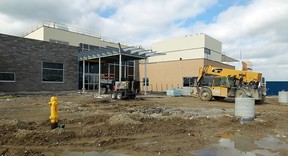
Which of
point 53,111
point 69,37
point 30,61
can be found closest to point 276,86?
point 69,37

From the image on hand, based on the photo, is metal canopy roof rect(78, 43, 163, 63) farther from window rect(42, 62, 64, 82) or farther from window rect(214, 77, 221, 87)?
Answer: window rect(214, 77, 221, 87)

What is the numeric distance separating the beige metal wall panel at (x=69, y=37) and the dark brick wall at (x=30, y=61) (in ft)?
23.9

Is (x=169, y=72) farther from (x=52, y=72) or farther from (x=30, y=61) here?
(x=30, y=61)

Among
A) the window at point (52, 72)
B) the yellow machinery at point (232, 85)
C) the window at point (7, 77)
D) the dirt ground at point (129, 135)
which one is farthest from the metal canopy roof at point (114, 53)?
the dirt ground at point (129, 135)

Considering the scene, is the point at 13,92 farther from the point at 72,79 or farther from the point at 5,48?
the point at 72,79

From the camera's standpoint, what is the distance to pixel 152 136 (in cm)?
797

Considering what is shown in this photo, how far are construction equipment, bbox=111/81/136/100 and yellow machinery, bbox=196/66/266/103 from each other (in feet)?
21.1

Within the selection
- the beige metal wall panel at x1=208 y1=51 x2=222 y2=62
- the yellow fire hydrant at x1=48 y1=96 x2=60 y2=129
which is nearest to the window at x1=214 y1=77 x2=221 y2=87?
the yellow fire hydrant at x1=48 y1=96 x2=60 y2=129

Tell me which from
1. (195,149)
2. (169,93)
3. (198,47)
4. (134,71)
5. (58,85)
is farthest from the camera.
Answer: (198,47)

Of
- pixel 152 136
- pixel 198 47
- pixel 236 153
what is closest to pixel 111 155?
pixel 152 136

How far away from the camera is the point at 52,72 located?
29641 mm

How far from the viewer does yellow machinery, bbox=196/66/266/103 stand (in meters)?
20.7

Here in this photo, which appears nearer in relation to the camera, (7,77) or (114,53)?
(7,77)

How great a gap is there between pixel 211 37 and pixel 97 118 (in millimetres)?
47510
